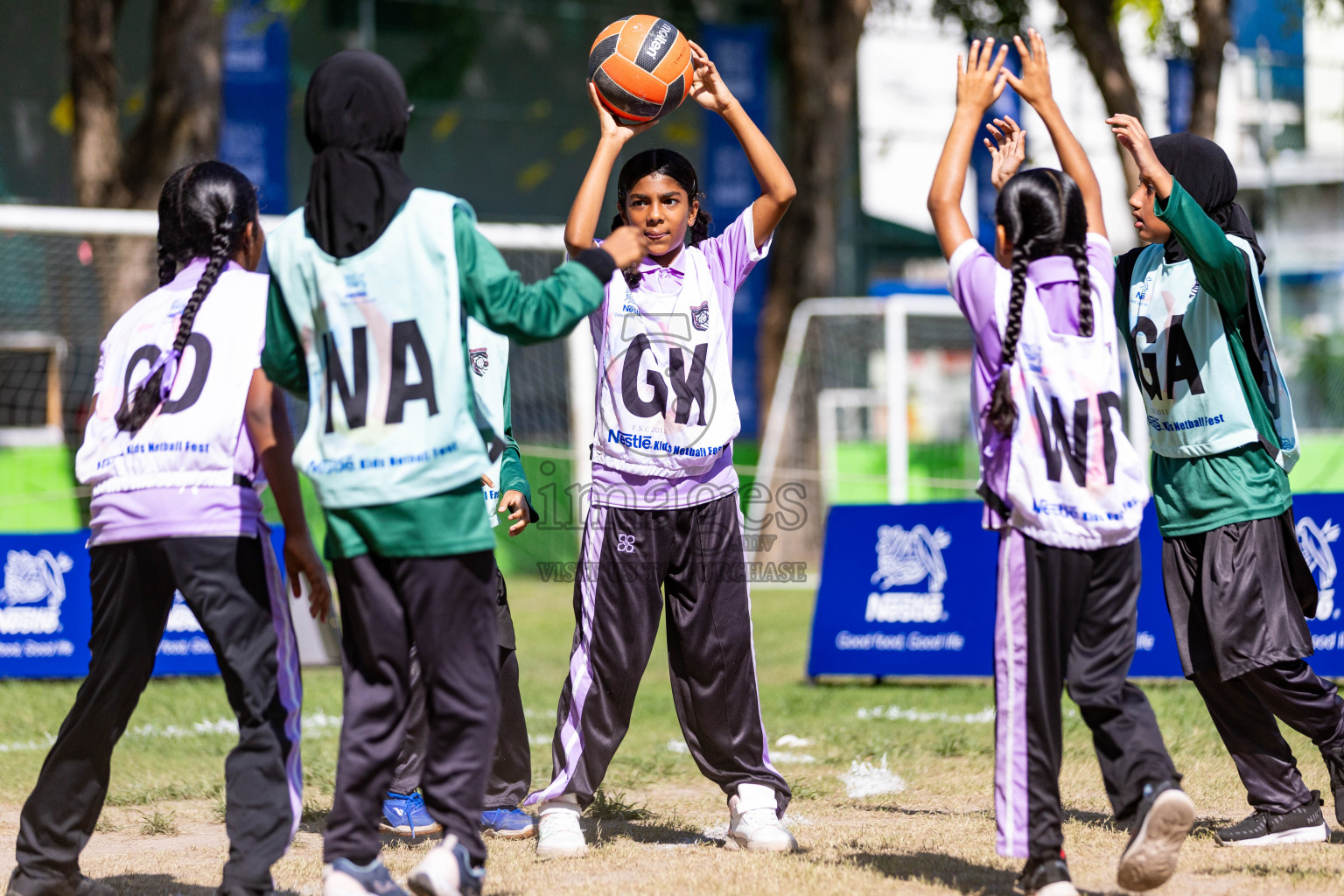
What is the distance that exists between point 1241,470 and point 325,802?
385 cm

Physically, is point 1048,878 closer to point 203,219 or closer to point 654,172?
point 654,172

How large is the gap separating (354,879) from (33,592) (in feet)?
24.2

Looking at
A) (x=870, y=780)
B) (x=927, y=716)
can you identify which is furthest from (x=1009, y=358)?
(x=927, y=716)

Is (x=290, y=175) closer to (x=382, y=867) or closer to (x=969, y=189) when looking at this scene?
(x=969, y=189)

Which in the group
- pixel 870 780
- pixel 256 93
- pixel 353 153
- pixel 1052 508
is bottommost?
pixel 870 780

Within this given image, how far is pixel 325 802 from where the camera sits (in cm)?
623

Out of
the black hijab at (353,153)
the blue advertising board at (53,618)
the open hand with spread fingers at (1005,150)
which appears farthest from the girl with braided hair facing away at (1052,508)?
the blue advertising board at (53,618)

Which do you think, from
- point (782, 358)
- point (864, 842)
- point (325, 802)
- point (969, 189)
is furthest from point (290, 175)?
point (864, 842)

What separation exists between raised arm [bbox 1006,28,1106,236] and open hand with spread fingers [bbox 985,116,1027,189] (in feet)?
0.60

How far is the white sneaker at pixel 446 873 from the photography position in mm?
3750

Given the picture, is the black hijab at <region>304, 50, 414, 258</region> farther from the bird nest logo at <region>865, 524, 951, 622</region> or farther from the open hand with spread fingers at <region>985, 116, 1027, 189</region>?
the bird nest logo at <region>865, 524, 951, 622</region>

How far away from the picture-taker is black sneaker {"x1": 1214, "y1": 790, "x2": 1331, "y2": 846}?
5078mm

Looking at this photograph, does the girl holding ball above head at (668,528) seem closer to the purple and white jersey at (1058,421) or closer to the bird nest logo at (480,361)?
the bird nest logo at (480,361)

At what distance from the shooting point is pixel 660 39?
5469 millimetres
